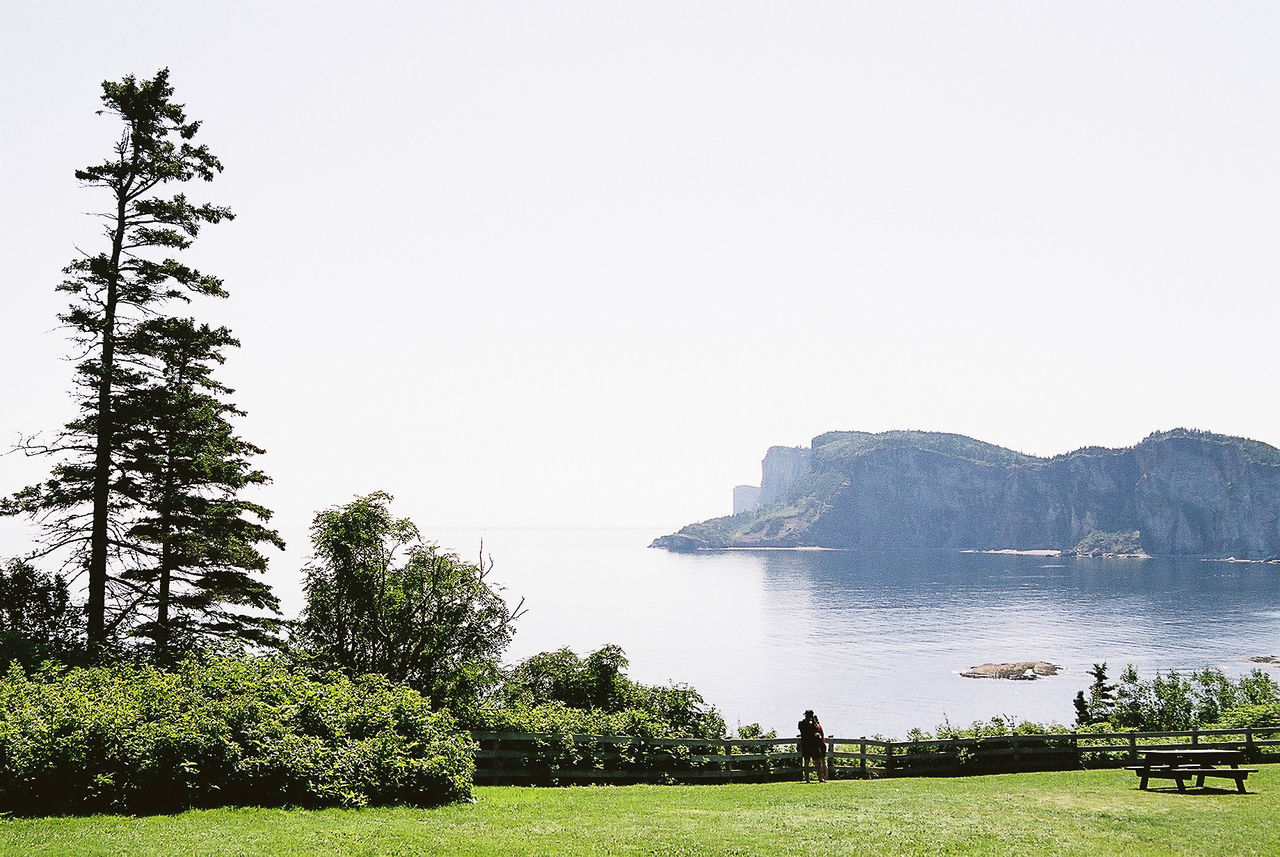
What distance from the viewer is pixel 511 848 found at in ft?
36.0

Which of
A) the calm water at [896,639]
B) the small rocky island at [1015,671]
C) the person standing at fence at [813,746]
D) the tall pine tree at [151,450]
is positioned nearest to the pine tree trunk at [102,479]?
the tall pine tree at [151,450]

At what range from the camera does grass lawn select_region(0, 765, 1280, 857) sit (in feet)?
35.4

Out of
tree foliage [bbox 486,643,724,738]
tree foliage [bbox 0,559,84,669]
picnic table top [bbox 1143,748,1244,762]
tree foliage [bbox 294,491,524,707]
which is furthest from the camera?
tree foliage [bbox 294,491,524,707]

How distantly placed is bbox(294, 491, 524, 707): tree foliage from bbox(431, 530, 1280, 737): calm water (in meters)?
21.2

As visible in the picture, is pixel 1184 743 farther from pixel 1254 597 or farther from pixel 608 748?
pixel 1254 597

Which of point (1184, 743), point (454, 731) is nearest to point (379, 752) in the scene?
point (454, 731)

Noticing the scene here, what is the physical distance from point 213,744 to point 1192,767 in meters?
17.9

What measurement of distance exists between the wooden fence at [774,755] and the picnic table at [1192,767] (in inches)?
231

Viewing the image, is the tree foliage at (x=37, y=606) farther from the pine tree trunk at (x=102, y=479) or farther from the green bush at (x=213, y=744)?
the green bush at (x=213, y=744)

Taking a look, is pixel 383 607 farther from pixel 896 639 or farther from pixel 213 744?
pixel 896 639

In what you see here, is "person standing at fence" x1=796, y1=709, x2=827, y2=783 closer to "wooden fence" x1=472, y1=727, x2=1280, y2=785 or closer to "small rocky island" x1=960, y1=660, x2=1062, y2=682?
"wooden fence" x1=472, y1=727, x2=1280, y2=785

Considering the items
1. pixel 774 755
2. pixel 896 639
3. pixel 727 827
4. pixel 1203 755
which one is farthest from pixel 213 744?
pixel 896 639

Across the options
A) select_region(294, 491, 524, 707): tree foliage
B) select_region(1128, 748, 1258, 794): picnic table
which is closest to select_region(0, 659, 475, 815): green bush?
select_region(294, 491, 524, 707): tree foliage

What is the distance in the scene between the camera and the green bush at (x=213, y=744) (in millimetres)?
12086
